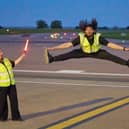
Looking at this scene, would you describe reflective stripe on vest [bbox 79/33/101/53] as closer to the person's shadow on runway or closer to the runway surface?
the runway surface

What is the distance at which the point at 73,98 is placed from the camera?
61.5 feet

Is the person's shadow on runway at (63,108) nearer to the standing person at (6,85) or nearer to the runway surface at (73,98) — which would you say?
the runway surface at (73,98)

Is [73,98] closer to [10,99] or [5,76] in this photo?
[10,99]

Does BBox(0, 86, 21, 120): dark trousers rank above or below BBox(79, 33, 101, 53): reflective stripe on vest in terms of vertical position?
below

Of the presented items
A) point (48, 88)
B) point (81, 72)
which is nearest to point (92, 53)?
point (48, 88)

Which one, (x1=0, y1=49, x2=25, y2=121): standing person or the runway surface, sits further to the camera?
the runway surface

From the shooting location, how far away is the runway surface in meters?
14.4

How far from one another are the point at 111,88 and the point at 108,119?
664cm

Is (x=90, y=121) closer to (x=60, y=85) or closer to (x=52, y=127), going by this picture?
(x=52, y=127)

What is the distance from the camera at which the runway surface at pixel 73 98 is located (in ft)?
47.4

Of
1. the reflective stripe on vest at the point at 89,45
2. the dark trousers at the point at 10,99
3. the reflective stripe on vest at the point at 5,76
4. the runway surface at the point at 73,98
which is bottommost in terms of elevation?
the runway surface at the point at 73,98

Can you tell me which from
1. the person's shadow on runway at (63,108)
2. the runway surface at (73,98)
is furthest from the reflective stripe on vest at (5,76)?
the person's shadow on runway at (63,108)

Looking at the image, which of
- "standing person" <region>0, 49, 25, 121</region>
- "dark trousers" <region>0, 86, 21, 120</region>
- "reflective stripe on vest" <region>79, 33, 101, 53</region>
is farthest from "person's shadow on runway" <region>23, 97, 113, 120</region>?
"reflective stripe on vest" <region>79, 33, 101, 53</region>

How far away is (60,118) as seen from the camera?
15.1 meters
